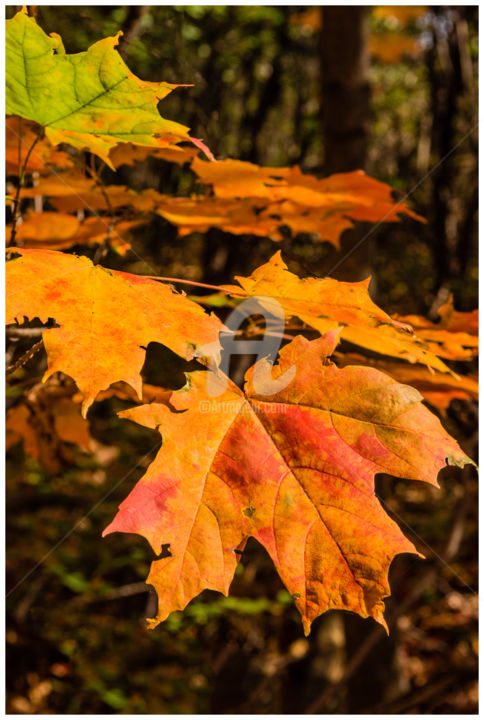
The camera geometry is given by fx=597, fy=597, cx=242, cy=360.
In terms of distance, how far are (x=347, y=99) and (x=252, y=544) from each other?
222 cm

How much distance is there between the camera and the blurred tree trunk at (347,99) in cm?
241

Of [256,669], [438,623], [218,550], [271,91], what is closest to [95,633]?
[256,669]

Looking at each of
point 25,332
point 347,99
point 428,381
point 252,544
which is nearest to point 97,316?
point 25,332

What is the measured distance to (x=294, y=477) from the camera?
34.5 inches

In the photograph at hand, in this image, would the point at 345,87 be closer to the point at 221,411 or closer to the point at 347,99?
the point at 347,99

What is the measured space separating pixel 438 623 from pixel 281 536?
416 cm

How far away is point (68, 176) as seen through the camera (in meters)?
1.54


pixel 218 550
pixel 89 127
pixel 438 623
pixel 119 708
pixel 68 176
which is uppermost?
pixel 89 127

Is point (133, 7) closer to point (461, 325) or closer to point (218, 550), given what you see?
point (461, 325)

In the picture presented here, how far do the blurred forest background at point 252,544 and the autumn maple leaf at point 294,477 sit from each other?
Answer: 1.20 meters

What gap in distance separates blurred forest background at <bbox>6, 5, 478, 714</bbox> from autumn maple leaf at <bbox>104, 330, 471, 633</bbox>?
1201 millimetres

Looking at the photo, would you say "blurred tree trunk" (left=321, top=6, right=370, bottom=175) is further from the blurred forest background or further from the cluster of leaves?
the cluster of leaves

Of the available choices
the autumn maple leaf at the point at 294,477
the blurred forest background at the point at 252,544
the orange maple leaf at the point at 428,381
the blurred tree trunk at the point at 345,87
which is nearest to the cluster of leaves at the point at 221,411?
the autumn maple leaf at the point at 294,477

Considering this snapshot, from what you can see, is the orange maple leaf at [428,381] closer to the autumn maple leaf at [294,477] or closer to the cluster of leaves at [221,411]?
the cluster of leaves at [221,411]
